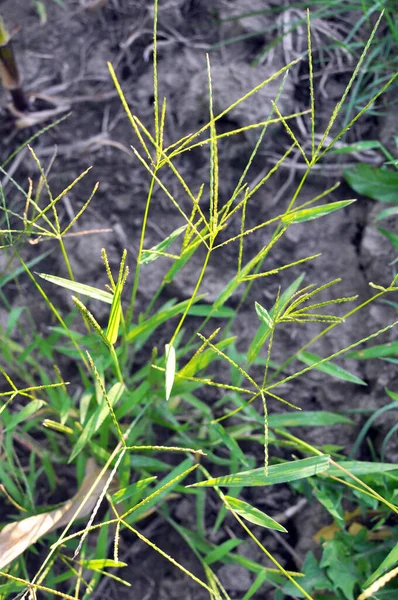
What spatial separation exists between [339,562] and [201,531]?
315 mm

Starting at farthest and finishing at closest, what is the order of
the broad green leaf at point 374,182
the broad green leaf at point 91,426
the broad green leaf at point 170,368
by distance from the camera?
the broad green leaf at point 374,182 < the broad green leaf at point 91,426 < the broad green leaf at point 170,368

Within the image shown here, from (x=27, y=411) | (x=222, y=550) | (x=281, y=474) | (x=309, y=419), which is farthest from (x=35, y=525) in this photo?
(x=309, y=419)

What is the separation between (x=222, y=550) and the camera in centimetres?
128

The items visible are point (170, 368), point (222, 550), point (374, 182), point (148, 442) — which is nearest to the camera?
point (170, 368)

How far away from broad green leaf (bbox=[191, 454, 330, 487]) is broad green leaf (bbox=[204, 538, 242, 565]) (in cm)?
31

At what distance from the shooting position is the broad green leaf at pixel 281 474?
995mm

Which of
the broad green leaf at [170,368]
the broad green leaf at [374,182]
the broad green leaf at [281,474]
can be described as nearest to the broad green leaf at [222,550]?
the broad green leaf at [281,474]

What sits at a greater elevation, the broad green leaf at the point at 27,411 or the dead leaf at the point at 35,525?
Result: the broad green leaf at the point at 27,411

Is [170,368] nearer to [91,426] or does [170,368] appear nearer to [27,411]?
[91,426]

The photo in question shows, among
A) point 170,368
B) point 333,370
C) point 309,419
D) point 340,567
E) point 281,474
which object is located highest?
point 170,368

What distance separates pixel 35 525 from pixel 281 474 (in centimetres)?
50

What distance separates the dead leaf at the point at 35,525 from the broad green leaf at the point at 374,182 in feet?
3.09

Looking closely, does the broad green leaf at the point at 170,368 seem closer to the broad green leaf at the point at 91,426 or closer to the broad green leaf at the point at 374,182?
the broad green leaf at the point at 91,426

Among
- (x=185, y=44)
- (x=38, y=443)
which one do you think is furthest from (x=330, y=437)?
(x=185, y=44)
